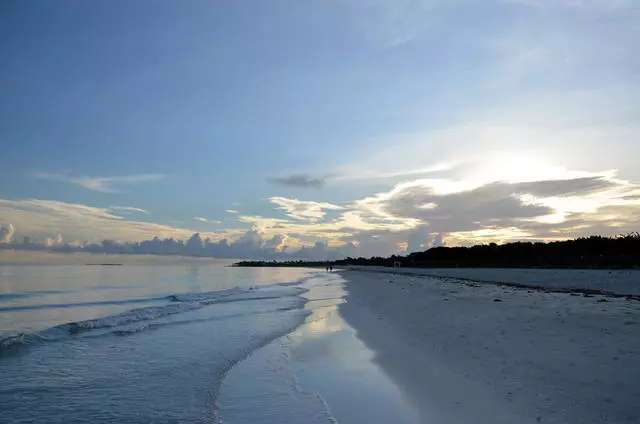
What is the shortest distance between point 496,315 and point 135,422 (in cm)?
1237

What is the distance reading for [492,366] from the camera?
9055 mm

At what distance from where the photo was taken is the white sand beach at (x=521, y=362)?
21.4 ft

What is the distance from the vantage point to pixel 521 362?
29.4ft

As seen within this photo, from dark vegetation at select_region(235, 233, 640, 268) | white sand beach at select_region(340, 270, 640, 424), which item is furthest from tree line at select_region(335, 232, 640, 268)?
white sand beach at select_region(340, 270, 640, 424)

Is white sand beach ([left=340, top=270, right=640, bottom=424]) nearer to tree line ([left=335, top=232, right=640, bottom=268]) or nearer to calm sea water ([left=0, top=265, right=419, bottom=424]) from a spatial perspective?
calm sea water ([left=0, top=265, right=419, bottom=424])

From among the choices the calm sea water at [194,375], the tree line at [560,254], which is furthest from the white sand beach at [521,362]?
the tree line at [560,254]

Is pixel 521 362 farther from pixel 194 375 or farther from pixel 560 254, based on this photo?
pixel 560 254

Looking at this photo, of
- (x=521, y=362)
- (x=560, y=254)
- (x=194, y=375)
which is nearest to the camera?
(x=521, y=362)

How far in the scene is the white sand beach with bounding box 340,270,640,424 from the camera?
21.4 ft

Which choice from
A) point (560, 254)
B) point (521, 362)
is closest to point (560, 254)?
point (560, 254)

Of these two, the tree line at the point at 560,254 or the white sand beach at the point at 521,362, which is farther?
the tree line at the point at 560,254

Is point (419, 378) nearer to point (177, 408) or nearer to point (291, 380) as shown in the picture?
point (291, 380)

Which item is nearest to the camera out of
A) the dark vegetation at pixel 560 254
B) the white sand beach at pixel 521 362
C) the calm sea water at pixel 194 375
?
the white sand beach at pixel 521 362

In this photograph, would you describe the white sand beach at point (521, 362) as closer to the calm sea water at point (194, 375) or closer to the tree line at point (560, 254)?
the calm sea water at point (194, 375)
